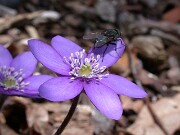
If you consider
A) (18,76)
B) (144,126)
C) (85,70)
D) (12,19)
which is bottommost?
(144,126)

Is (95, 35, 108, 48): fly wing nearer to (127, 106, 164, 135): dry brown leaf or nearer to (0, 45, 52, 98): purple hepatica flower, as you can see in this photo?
(0, 45, 52, 98): purple hepatica flower

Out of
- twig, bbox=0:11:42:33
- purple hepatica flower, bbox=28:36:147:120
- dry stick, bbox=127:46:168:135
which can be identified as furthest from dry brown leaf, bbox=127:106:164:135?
twig, bbox=0:11:42:33

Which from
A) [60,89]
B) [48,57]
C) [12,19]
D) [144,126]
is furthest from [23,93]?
[12,19]

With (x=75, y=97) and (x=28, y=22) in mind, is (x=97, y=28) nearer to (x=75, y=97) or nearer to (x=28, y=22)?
(x=28, y=22)

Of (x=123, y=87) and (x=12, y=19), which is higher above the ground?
(x=123, y=87)

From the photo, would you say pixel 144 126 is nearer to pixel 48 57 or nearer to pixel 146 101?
pixel 146 101

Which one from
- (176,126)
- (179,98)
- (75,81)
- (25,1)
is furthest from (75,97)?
(25,1)
